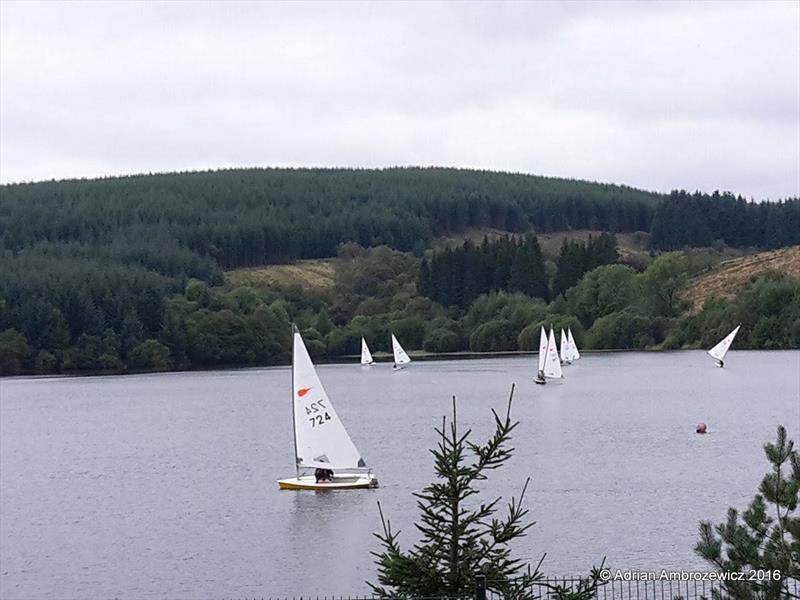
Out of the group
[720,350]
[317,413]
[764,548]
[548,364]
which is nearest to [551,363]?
[548,364]

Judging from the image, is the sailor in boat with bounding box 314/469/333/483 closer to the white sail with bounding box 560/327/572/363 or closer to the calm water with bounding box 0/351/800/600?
the calm water with bounding box 0/351/800/600

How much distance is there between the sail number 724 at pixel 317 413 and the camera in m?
50.4

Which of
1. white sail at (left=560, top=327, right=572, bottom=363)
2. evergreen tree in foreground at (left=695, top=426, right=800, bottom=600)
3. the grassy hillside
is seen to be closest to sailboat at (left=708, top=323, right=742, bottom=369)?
white sail at (left=560, top=327, right=572, bottom=363)

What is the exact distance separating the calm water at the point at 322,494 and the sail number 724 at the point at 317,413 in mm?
2846

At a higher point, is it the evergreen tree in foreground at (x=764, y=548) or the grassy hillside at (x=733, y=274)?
the grassy hillside at (x=733, y=274)

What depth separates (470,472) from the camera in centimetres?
1552

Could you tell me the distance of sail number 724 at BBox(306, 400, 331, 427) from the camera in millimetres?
50438

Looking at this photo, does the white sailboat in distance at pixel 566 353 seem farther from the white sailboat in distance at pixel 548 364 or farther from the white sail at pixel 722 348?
the white sailboat in distance at pixel 548 364

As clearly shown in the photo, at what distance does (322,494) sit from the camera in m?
51.1

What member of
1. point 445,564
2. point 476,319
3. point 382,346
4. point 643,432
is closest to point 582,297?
point 476,319

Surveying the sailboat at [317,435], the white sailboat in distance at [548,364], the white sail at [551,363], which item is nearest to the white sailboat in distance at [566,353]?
the white sail at [551,363]

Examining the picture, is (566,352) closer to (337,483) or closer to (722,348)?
(722,348)

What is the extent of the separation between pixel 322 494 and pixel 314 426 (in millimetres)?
2642

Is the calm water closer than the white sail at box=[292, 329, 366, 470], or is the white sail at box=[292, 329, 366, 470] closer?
the calm water
